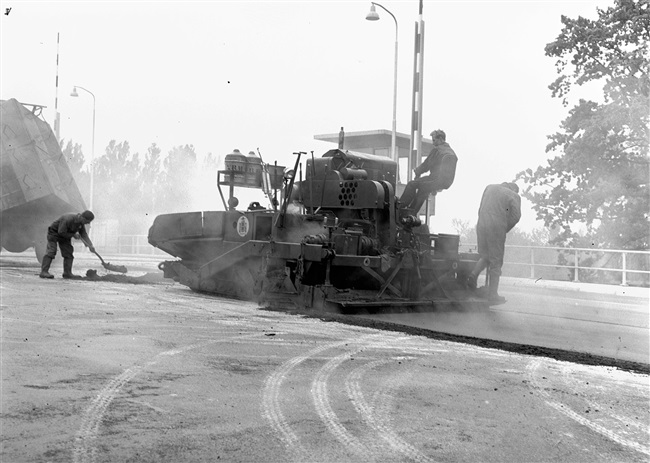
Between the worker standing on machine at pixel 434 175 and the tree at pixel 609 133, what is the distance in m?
9.11

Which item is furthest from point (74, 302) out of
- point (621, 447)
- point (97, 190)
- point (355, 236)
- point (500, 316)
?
point (97, 190)

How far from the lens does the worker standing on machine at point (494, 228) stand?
1172 centimetres

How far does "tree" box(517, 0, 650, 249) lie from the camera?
62.7ft

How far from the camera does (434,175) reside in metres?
11.5

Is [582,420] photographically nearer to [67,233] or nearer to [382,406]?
[382,406]

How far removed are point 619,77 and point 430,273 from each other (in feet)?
36.0

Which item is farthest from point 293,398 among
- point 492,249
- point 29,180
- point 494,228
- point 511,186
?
point 29,180

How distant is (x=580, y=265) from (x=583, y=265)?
0.22 metres

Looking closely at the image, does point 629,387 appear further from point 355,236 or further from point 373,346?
point 355,236

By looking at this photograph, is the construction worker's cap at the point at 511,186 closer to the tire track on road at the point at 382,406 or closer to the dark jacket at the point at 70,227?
the tire track on road at the point at 382,406

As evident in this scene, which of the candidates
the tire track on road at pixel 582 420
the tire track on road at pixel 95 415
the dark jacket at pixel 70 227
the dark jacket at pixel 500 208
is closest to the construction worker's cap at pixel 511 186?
the dark jacket at pixel 500 208

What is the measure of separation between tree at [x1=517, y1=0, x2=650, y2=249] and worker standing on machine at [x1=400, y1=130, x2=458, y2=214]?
911 centimetres

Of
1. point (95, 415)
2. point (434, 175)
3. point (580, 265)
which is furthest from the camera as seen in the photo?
point (580, 265)

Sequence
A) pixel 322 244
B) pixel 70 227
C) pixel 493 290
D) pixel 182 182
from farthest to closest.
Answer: pixel 182 182
pixel 70 227
pixel 493 290
pixel 322 244
